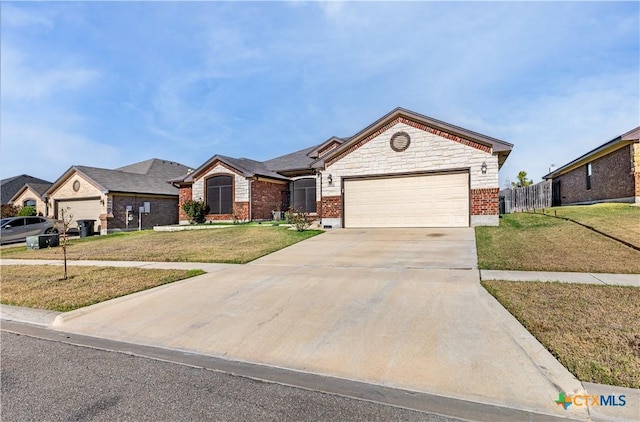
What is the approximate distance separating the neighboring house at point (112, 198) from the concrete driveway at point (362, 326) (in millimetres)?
19987

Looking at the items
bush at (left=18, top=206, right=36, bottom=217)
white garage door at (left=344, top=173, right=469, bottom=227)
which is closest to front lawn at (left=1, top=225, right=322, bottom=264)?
white garage door at (left=344, top=173, right=469, bottom=227)

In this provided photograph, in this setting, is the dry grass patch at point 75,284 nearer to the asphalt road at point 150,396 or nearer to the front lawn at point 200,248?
the front lawn at point 200,248

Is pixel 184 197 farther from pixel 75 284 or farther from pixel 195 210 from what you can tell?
pixel 75 284

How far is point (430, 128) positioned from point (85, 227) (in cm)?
2292

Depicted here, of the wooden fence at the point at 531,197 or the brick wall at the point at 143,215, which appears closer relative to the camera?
the wooden fence at the point at 531,197

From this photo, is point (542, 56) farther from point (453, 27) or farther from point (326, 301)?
point (326, 301)

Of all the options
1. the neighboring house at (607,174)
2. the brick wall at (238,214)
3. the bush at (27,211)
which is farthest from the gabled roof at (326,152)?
the bush at (27,211)

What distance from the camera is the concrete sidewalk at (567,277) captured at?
255 inches

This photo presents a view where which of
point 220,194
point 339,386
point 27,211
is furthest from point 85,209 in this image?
point 339,386

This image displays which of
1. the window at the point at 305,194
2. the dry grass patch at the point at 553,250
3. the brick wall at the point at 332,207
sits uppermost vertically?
the window at the point at 305,194

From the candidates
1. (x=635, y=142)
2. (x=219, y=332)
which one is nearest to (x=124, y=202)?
(x=219, y=332)

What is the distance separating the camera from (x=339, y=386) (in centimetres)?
351

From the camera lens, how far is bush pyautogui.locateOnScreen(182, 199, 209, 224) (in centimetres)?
2272

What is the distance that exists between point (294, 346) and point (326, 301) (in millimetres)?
1679
